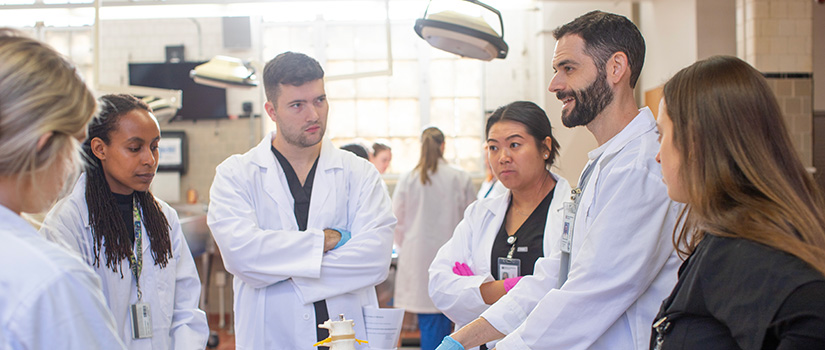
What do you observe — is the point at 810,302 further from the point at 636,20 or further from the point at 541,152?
the point at 636,20

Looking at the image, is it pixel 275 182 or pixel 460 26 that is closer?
pixel 275 182

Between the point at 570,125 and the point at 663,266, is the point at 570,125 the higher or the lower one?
the higher one

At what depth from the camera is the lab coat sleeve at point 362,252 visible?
6.66ft

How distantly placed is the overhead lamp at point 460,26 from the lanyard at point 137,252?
4.70 ft

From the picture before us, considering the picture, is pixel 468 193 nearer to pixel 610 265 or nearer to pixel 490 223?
pixel 490 223

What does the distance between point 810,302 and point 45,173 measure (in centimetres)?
105

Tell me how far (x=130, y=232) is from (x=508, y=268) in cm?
110

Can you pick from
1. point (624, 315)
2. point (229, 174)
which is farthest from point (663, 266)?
point (229, 174)

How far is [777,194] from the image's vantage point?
99 centimetres

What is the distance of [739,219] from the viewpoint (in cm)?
98

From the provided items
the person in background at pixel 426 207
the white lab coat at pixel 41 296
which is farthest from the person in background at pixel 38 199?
the person in background at pixel 426 207

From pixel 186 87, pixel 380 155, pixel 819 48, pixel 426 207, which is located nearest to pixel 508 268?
pixel 426 207

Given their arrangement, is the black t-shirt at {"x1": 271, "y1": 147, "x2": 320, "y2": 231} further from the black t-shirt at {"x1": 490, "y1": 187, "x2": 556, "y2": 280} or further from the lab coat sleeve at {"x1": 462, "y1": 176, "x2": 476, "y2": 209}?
the lab coat sleeve at {"x1": 462, "y1": 176, "x2": 476, "y2": 209}

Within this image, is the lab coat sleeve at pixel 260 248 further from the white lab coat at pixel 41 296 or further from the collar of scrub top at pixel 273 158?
the white lab coat at pixel 41 296
